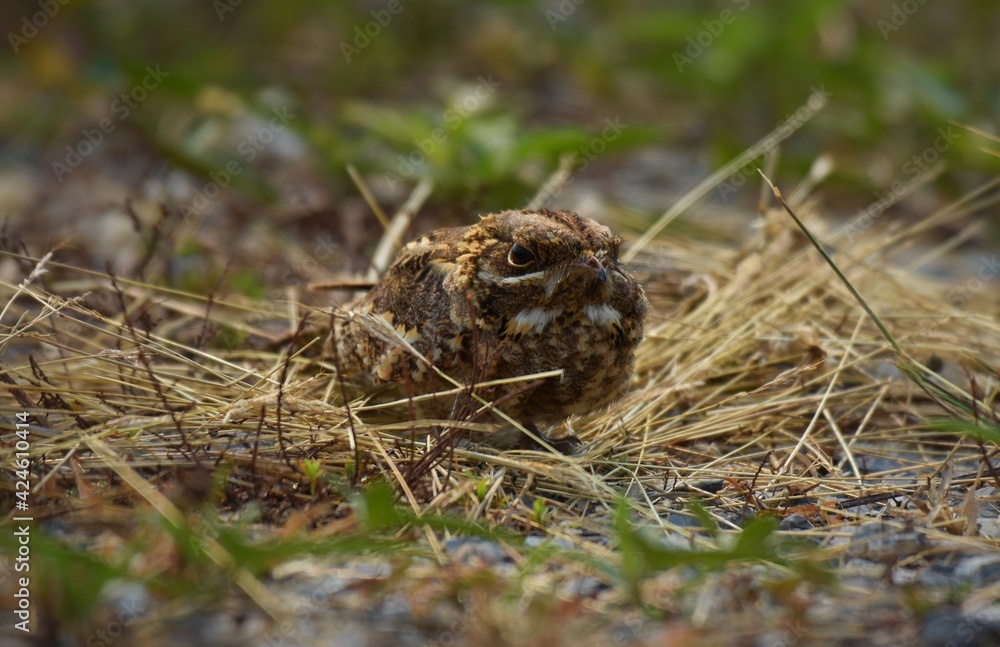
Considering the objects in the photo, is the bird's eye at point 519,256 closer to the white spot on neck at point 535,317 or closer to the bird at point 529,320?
the bird at point 529,320

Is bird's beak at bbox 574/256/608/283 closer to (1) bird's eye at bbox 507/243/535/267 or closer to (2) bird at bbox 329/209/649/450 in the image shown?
(2) bird at bbox 329/209/649/450

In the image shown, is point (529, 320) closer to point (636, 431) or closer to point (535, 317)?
point (535, 317)

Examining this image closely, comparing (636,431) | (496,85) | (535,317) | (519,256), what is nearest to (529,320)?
(535,317)

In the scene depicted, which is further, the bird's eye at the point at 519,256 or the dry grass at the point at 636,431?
the bird's eye at the point at 519,256

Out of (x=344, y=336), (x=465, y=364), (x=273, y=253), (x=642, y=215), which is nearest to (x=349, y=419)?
(x=465, y=364)

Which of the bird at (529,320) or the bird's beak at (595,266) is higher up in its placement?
the bird's beak at (595,266)

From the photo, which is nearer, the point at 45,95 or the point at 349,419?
the point at 349,419

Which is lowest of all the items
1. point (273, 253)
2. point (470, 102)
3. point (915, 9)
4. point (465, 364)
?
point (273, 253)

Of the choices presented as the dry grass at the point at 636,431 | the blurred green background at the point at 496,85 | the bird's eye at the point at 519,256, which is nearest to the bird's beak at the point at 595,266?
the bird's eye at the point at 519,256

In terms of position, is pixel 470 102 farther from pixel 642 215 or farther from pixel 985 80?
pixel 985 80
